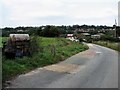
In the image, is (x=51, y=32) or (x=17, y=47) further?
(x=51, y=32)

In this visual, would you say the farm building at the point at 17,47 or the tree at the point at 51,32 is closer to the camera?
the farm building at the point at 17,47

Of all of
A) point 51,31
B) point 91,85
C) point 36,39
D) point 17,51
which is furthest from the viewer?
point 51,31

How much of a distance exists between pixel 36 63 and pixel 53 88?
8267mm

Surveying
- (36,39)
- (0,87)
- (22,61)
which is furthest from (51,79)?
(36,39)

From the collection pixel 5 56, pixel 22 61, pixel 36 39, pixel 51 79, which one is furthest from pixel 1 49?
pixel 51 79

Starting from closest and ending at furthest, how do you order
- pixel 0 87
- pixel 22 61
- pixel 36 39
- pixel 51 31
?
pixel 0 87 < pixel 22 61 < pixel 36 39 < pixel 51 31

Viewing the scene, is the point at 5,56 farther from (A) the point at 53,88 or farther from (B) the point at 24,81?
(A) the point at 53,88

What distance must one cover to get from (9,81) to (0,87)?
1.45 meters

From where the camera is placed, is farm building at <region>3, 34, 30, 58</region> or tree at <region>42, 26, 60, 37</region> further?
tree at <region>42, 26, 60, 37</region>

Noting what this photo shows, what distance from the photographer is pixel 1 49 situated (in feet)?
65.5

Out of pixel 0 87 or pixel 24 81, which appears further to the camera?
pixel 24 81

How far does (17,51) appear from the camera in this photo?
69.5 ft

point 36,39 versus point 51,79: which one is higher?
point 36,39

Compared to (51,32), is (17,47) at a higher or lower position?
higher
